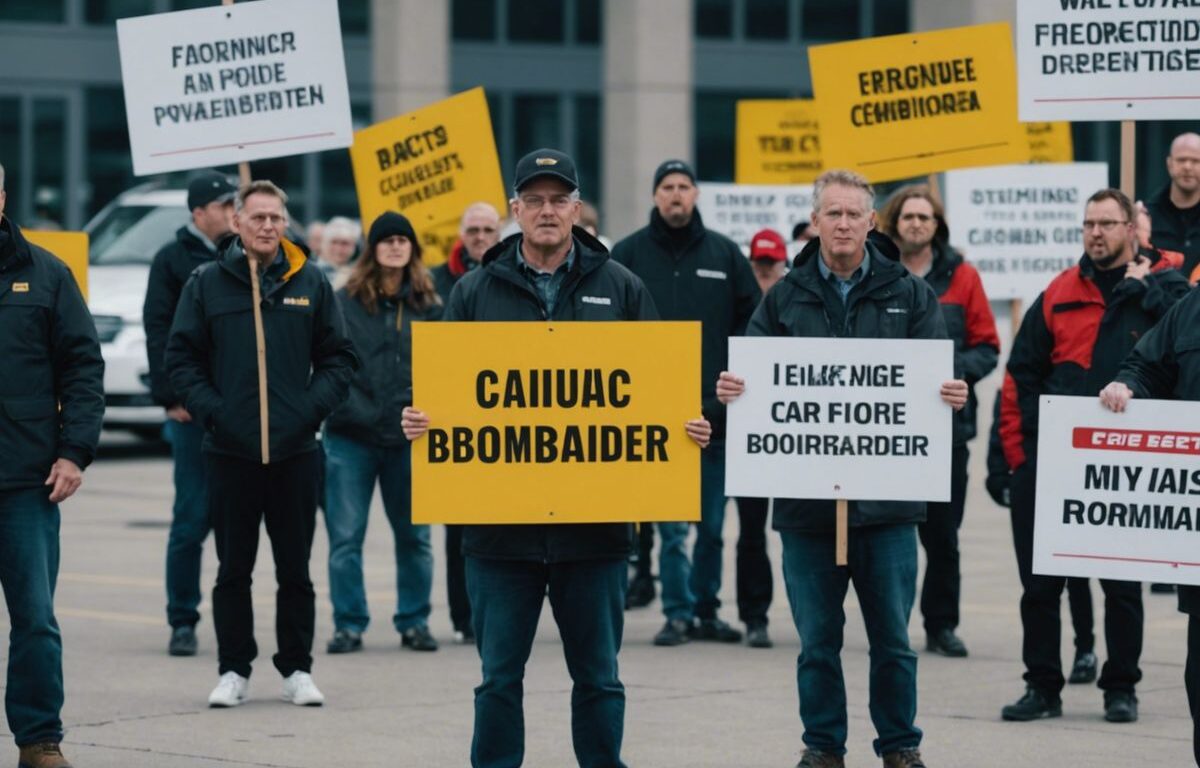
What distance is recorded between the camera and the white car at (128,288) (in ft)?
65.5

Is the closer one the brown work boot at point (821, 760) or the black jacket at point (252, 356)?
the brown work boot at point (821, 760)

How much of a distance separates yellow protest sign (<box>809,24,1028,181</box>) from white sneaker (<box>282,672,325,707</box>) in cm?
418

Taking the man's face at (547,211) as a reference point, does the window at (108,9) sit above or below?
above

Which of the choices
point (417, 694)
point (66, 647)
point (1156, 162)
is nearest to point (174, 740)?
point (417, 694)

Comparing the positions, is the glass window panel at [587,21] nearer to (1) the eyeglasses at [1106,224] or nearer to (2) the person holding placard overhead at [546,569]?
(1) the eyeglasses at [1106,224]

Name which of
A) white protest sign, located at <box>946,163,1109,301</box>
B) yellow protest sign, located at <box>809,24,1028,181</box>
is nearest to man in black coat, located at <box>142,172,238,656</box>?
yellow protest sign, located at <box>809,24,1028,181</box>

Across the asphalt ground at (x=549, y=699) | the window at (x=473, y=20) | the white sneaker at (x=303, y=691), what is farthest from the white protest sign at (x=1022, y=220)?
the window at (x=473, y=20)

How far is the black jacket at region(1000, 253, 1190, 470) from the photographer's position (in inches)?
368

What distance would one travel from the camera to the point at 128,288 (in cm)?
2084

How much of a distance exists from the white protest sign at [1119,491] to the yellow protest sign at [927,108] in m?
4.60

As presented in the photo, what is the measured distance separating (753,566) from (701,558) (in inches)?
11.9

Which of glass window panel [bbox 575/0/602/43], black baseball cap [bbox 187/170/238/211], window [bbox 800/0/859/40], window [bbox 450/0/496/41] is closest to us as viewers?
black baseball cap [bbox 187/170/238/211]

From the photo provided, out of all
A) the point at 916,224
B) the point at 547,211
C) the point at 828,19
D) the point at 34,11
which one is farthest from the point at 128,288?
the point at 828,19

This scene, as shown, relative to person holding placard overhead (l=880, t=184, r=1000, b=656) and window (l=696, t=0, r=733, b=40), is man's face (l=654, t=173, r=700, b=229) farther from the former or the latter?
window (l=696, t=0, r=733, b=40)
